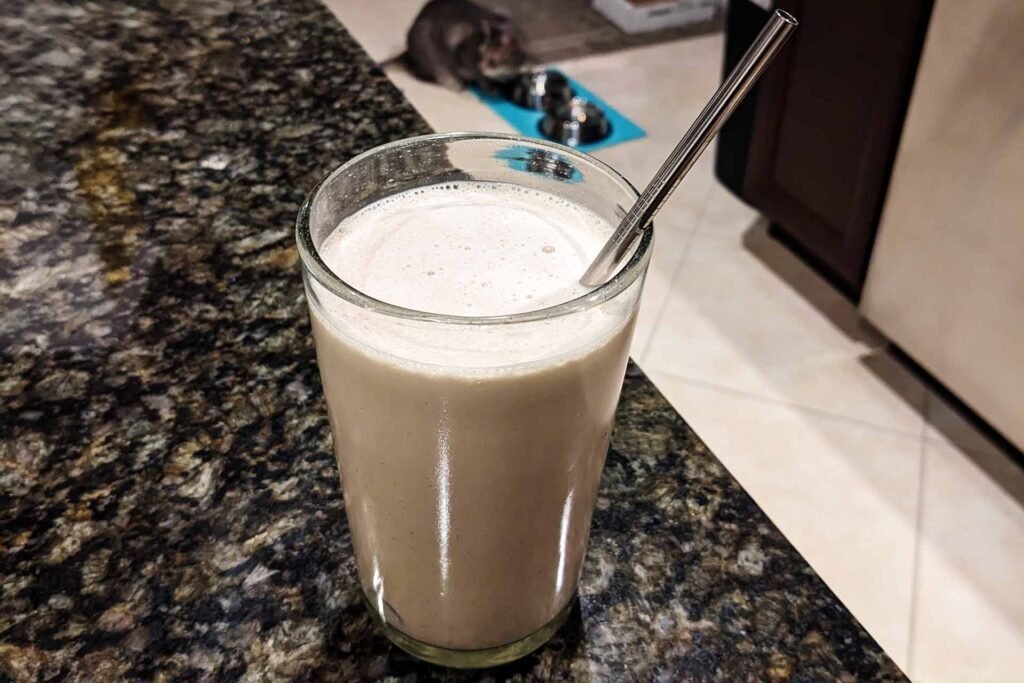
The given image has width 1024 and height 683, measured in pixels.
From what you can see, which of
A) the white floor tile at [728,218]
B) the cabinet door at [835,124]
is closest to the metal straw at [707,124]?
the cabinet door at [835,124]

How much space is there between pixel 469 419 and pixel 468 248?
87mm

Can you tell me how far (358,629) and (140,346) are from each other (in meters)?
0.25

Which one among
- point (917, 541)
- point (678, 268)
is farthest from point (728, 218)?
point (917, 541)

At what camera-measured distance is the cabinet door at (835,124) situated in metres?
1.42

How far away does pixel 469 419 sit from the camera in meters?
0.34

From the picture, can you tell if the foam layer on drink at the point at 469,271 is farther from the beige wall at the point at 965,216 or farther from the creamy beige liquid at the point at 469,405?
the beige wall at the point at 965,216

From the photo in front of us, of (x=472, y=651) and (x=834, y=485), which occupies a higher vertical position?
(x=472, y=651)

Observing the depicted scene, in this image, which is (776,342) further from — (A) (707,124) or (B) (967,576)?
(A) (707,124)

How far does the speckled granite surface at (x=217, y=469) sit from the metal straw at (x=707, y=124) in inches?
7.8

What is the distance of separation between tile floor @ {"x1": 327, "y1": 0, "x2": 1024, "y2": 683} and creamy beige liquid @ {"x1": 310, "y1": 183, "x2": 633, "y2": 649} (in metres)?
0.99

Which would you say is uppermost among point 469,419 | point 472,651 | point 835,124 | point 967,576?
point 469,419

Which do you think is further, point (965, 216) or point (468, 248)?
point (965, 216)

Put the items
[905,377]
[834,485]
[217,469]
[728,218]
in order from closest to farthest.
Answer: [217,469]
[834,485]
[905,377]
[728,218]

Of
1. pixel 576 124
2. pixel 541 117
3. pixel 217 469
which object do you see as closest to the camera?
pixel 217 469
